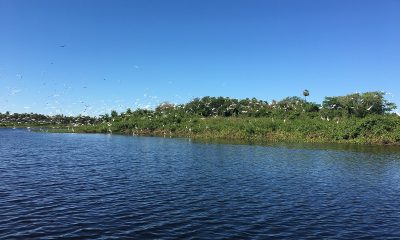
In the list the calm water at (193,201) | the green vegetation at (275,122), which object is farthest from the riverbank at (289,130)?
the calm water at (193,201)

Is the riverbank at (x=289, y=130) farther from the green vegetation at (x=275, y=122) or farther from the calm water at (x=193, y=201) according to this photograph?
the calm water at (x=193, y=201)

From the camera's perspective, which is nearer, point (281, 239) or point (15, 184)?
point (281, 239)

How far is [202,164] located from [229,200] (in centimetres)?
1754

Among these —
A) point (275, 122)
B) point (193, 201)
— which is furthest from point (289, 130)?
point (193, 201)

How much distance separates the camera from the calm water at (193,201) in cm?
1730

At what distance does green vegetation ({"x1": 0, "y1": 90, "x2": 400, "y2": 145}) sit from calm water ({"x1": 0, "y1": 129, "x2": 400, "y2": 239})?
49272 mm

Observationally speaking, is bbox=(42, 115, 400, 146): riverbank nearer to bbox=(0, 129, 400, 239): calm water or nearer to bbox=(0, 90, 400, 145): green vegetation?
bbox=(0, 90, 400, 145): green vegetation

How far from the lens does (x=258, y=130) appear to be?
316ft

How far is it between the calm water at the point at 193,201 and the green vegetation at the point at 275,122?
1940 inches

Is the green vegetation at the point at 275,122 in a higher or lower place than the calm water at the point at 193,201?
higher

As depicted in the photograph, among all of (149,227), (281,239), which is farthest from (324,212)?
(149,227)

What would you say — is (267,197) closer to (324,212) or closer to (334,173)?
(324,212)

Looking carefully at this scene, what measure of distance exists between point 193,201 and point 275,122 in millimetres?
79777

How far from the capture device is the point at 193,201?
23.0 metres
